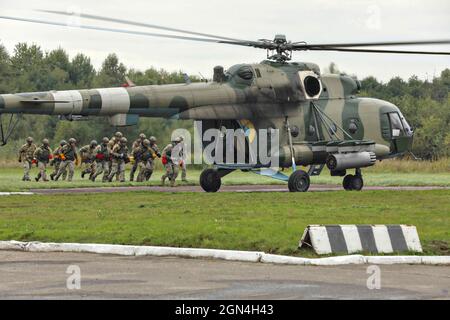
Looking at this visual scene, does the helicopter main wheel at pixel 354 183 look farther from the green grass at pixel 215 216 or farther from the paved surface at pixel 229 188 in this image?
the green grass at pixel 215 216

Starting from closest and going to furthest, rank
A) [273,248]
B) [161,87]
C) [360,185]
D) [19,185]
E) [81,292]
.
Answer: [81,292]
[273,248]
[161,87]
[360,185]
[19,185]

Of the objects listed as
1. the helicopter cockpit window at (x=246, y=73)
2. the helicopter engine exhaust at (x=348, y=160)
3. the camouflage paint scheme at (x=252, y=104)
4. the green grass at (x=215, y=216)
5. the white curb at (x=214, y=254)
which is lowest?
the white curb at (x=214, y=254)

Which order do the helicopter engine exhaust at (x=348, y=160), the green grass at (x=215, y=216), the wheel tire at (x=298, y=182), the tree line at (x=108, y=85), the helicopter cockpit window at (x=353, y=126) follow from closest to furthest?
the green grass at (x=215, y=216) → the wheel tire at (x=298, y=182) → the helicopter engine exhaust at (x=348, y=160) → the helicopter cockpit window at (x=353, y=126) → the tree line at (x=108, y=85)

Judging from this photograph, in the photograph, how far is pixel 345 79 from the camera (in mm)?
33000

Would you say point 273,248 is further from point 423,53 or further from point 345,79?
Answer: point 345,79

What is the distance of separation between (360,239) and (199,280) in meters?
3.50

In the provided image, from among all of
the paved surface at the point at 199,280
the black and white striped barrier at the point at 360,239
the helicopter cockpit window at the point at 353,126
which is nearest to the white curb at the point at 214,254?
the paved surface at the point at 199,280

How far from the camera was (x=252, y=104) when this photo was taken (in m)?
30.7

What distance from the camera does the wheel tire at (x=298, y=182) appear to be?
98.9ft

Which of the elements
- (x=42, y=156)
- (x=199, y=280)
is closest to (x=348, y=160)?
(x=42, y=156)

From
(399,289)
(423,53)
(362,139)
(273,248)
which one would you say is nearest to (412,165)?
(362,139)

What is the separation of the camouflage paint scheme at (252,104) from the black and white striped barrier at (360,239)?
13.7m

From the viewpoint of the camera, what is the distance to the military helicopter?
2864 centimetres
